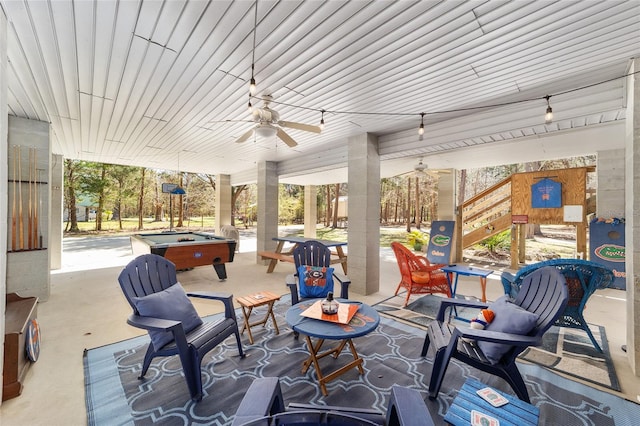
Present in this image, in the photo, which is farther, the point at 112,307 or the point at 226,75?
the point at 112,307

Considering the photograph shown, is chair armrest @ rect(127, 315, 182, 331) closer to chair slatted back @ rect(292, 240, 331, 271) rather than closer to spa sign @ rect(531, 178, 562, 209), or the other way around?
chair slatted back @ rect(292, 240, 331, 271)

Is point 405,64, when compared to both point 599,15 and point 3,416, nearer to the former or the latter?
point 599,15

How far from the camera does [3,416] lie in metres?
1.98

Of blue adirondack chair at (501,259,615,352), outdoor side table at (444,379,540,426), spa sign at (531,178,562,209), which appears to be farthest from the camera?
spa sign at (531,178,562,209)

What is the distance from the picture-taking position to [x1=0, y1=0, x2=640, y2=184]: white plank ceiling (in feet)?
6.49

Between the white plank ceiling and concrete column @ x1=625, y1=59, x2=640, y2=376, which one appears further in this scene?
concrete column @ x1=625, y1=59, x2=640, y2=376

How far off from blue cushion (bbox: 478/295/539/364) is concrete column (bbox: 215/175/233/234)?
9.98 meters

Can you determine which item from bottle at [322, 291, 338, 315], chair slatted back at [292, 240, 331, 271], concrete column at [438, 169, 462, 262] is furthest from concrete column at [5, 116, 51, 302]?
concrete column at [438, 169, 462, 262]

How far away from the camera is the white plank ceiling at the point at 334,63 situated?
1.98 meters

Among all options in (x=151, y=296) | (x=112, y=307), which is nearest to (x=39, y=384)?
(x=151, y=296)

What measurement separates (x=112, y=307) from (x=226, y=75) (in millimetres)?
3899

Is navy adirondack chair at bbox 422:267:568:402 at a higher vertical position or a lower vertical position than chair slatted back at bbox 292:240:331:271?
lower

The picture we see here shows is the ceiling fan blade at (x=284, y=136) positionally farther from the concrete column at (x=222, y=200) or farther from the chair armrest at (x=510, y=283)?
the concrete column at (x=222, y=200)

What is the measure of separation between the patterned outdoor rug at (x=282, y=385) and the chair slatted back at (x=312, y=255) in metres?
1.18
